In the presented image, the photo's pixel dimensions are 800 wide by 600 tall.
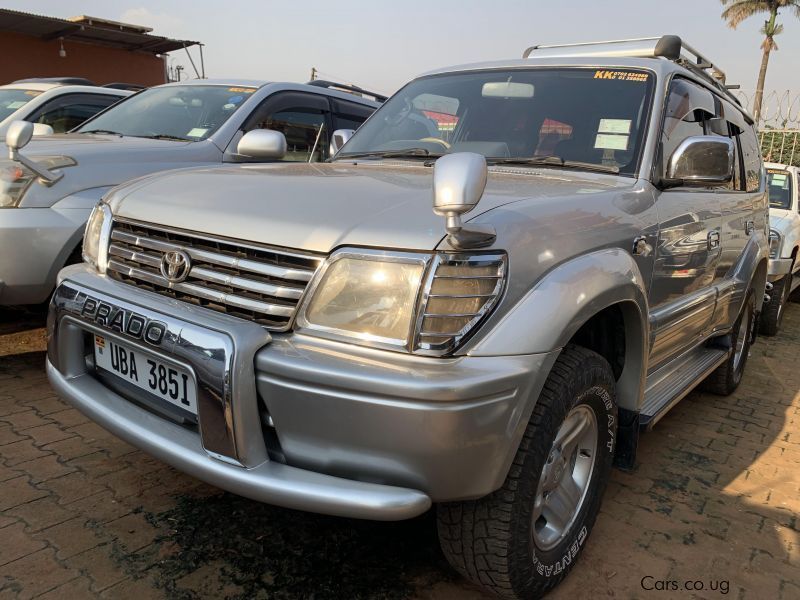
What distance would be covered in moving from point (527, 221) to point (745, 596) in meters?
1.57

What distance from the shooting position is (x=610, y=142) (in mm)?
2730

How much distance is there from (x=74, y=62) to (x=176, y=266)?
18.6 meters

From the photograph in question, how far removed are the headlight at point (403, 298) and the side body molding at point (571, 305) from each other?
0.09 m

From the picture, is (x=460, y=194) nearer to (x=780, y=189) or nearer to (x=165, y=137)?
(x=165, y=137)

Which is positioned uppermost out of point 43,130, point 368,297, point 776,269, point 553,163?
point 43,130

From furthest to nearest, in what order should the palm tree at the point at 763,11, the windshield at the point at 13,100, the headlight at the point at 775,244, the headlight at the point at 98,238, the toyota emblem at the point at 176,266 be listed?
the palm tree at the point at 763,11
the headlight at the point at 775,244
the windshield at the point at 13,100
the headlight at the point at 98,238
the toyota emblem at the point at 176,266

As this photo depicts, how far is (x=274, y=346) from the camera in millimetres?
1735

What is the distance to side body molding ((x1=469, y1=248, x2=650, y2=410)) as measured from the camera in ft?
5.57

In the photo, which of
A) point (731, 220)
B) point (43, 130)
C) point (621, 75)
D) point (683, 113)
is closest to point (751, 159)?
point (731, 220)

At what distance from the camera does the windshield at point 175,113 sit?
461 cm

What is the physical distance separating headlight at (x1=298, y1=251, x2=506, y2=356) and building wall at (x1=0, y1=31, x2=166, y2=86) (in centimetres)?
1847

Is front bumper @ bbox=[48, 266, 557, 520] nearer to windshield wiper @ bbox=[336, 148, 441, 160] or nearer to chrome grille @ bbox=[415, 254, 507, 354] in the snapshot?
chrome grille @ bbox=[415, 254, 507, 354]

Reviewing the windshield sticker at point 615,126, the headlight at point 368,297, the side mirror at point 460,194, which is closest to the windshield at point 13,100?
the windshield sticker at point 615,126

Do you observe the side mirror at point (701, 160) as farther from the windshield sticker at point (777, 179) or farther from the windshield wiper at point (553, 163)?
the windshield sticker at point (777, 179)
